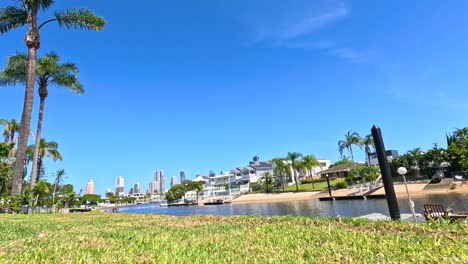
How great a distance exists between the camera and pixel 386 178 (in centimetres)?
888

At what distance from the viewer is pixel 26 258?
3232 millimetres

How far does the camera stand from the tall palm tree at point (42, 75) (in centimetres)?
2238

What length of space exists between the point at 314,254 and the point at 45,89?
2602cm

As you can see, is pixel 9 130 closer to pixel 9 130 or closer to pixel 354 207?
pixel 9 130

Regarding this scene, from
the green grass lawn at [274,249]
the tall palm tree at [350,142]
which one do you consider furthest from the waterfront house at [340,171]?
the green grass lawn at [274,249]

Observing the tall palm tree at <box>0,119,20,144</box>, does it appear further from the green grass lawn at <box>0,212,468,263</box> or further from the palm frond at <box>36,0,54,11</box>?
the green grass lawn at <box>0,212,468,263</box>

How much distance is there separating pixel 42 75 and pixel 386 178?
24.4m

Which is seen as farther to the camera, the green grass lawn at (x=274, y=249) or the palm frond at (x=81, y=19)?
the palm frond at (x=81, y=19)

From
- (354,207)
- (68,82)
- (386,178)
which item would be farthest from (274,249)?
(354,207)

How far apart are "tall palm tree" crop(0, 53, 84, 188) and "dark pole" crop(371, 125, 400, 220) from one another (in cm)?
2288

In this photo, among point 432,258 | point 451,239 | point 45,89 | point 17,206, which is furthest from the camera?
point 45,89

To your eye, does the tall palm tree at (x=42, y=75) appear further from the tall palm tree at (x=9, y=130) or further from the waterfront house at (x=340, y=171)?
the waterfront house at (x=340, y=171)

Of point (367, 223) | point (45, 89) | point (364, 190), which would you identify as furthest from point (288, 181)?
point (367, 223)

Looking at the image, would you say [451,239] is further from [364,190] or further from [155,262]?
[364,190]
